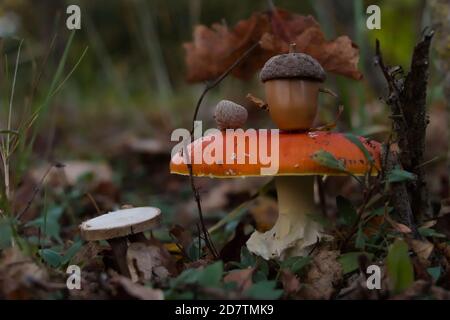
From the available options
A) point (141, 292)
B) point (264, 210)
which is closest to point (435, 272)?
point (141, 292)

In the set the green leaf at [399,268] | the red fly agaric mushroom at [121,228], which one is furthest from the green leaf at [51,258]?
the green leaf at [399,268]

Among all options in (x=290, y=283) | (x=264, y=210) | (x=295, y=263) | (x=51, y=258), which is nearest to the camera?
(x=290, y=283)

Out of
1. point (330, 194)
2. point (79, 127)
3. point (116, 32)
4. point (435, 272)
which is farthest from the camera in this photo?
point (116, 32)

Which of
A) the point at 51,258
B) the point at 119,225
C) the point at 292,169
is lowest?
the point at 51,258

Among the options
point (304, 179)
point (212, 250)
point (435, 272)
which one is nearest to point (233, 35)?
point (304, 179)

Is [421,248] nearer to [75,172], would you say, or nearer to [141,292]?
[141,292]

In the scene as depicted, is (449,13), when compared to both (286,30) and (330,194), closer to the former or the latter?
(286,30)
